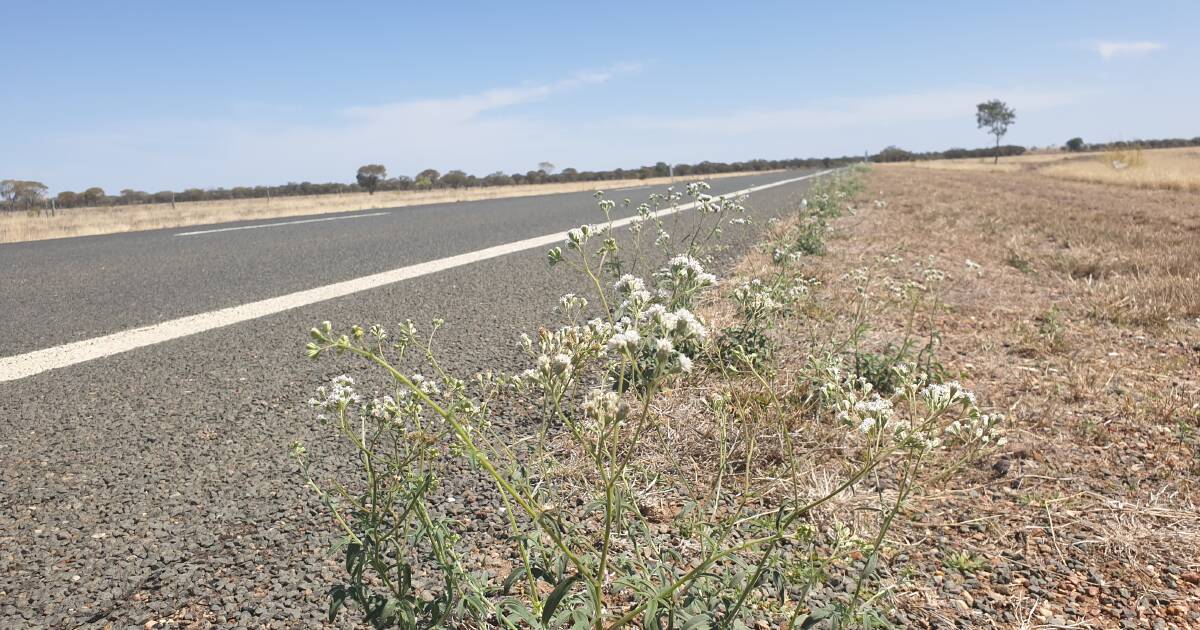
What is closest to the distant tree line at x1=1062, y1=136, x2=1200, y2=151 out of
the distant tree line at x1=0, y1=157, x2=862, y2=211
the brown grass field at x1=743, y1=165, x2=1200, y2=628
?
the distant tree line at x1=0, y1=157, x2=862, y2=211

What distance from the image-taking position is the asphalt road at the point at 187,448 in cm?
131

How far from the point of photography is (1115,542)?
160 cm

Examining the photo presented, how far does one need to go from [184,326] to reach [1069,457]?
359cm

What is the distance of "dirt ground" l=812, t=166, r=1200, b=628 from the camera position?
144cm

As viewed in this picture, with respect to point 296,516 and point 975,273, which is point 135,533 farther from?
point 975,273

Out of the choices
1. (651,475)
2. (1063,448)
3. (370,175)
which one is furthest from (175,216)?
(370,175)

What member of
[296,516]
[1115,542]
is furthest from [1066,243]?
[296,516]

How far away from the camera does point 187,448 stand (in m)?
1.88

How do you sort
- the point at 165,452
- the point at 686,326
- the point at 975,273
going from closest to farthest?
the point at 686,326 < the point at 165,452 < the point at 975,273

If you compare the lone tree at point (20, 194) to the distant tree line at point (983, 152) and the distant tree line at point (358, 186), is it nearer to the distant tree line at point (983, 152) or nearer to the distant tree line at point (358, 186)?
the distant tree line at point (358, 186)

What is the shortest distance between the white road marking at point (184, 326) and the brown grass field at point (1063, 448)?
68.2 inches

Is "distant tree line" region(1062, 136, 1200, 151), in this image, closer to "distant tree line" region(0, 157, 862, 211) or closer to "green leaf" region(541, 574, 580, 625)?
"distant tree line" region(0, 157, 862, 211)

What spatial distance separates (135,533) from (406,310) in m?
2.02

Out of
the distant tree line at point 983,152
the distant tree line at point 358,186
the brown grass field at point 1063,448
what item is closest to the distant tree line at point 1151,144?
the distant tree line at point 983,152
